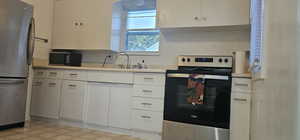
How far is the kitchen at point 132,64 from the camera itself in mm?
2574

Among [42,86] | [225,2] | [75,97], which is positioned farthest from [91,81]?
[225,2]

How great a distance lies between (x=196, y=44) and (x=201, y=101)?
3.50 ft

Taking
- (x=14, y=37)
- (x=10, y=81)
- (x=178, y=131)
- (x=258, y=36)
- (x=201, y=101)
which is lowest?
(x=178, y=131)

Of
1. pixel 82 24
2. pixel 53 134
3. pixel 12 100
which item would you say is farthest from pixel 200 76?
pixel 12 100

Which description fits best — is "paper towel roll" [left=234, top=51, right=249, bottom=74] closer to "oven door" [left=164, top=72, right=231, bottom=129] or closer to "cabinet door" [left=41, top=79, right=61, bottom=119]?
"oven door" [left=164, top=72, right=231, bottom=129]

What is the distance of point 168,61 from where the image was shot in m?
3.42

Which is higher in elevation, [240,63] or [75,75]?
[240,63]

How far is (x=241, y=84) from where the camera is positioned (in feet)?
7.91

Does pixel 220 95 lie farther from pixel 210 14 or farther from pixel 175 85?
pixel 210 14

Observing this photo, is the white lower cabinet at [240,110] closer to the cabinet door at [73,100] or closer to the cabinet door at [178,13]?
the cabinet door at [178,13]

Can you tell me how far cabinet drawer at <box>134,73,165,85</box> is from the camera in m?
2.79

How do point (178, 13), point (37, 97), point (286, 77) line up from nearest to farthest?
point (286, 77) → point (178, 13) → point (37, 97)

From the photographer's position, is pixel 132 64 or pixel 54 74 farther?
pixel 132 64

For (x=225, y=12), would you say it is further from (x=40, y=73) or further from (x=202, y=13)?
(x=40, y=73)
